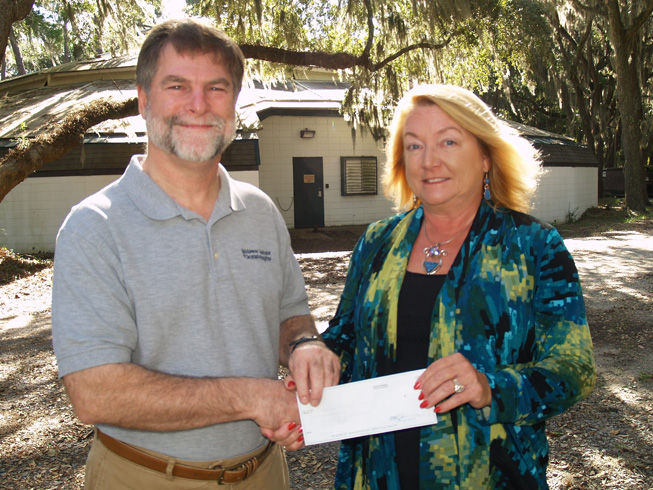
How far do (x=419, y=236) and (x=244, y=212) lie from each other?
2.38ft

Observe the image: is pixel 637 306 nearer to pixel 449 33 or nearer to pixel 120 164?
pixel 449 33

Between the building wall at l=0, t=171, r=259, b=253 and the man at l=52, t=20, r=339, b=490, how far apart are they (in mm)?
11022

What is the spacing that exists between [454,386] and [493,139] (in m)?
0.98

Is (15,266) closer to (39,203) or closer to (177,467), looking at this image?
(39,203)

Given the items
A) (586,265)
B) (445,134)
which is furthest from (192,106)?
(586,265)

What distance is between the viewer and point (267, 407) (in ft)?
5.90

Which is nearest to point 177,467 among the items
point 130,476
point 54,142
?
point 130,476

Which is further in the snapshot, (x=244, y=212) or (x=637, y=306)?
(x=637, y=306)

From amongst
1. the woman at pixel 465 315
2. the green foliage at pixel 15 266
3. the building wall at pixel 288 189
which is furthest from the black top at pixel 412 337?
the building wall at pixel 288 189

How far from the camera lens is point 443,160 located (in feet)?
7.00

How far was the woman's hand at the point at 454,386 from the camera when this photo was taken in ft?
5.54

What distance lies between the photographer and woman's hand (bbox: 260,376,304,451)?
1846 mm

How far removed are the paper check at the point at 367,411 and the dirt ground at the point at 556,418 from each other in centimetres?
185

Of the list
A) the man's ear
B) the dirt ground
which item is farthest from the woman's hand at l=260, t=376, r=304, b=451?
the dirt ground
